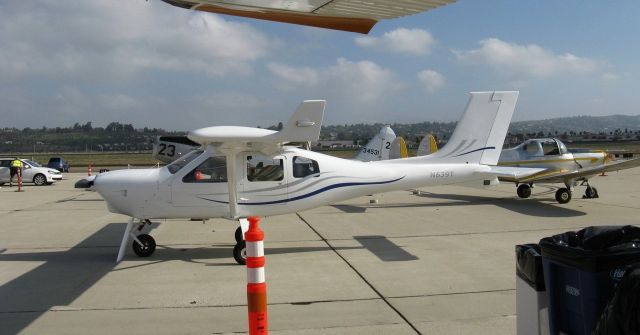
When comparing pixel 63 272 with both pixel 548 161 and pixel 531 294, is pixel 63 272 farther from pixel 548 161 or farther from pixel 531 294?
pixel 548 161

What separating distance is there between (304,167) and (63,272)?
3.81m

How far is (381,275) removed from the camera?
6820mm

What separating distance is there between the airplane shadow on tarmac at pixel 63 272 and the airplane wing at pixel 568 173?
8703 millimetres

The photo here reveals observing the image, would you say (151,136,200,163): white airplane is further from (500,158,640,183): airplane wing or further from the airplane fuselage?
(500,158,640,183): airplane wing

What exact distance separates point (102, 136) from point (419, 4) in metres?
134

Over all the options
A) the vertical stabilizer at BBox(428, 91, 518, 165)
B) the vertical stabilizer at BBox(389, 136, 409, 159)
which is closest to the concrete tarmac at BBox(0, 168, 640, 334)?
the vertical stabilizer at BBox(428, 91, 518, 165)

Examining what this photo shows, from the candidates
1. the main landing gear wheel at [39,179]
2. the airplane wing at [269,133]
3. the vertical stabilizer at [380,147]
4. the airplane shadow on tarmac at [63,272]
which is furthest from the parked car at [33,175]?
the airplane wing at [269,133]

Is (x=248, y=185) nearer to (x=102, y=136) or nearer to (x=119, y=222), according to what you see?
(x=119, y=222)

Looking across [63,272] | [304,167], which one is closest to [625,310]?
[304,167]

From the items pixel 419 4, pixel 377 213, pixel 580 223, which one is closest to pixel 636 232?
pixel 419 4

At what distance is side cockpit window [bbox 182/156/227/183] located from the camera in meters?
8.20

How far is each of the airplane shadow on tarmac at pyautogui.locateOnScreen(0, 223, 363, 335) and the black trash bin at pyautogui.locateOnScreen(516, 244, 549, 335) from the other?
14.4 feet

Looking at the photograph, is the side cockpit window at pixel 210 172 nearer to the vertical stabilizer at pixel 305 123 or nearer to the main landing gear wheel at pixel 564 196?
the vertical stabilizer at pixel 305 123

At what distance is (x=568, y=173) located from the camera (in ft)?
47.2
